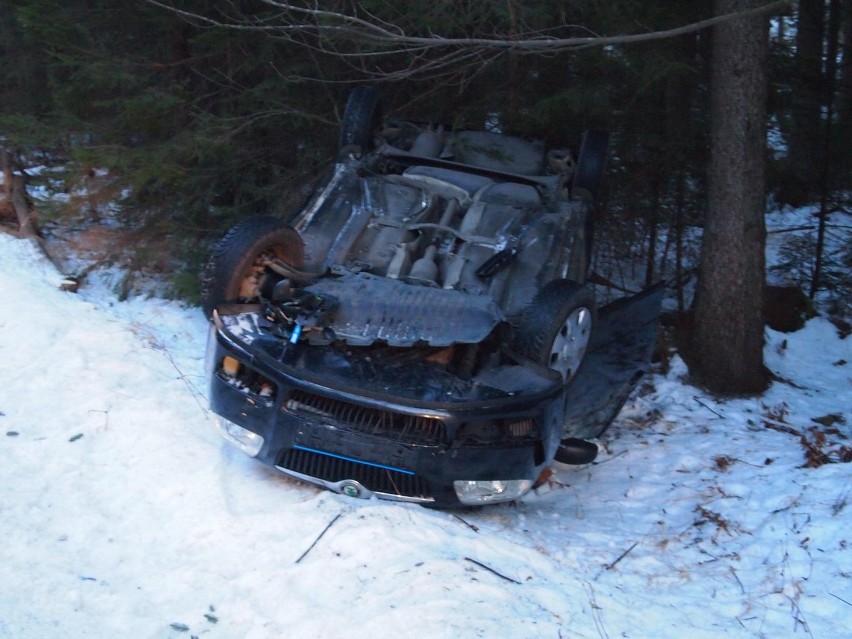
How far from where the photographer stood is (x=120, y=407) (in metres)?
5.57

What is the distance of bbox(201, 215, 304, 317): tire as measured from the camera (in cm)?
510

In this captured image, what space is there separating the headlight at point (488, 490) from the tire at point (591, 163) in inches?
108

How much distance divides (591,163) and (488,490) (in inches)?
119

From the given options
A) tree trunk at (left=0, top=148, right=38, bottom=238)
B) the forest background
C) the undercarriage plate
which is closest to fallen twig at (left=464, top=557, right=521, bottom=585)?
the undercarriage plate

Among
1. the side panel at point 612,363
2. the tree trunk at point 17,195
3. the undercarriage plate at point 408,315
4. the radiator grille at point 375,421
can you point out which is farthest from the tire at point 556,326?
the tree trunk at point 17,195

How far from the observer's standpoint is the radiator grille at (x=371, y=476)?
14.5ft

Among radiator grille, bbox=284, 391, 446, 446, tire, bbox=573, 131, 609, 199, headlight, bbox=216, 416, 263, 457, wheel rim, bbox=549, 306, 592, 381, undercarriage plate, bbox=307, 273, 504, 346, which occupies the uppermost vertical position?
tire, bbox=573, 131, 609, 199

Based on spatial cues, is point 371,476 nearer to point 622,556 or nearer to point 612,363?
point 622,556

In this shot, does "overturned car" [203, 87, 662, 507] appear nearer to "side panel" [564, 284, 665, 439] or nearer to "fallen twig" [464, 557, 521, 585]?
"side panel" [564, 284, 665, 439]

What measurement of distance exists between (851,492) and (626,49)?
14.3 ft

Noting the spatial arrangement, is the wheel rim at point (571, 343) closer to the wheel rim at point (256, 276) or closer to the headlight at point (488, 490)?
the headlight at point (488, 490)

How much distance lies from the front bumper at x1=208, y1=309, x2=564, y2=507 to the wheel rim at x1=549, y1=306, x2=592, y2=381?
0.41 metres

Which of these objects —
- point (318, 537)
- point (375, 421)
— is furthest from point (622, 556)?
point (318, 537)

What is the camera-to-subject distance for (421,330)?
476 cm
